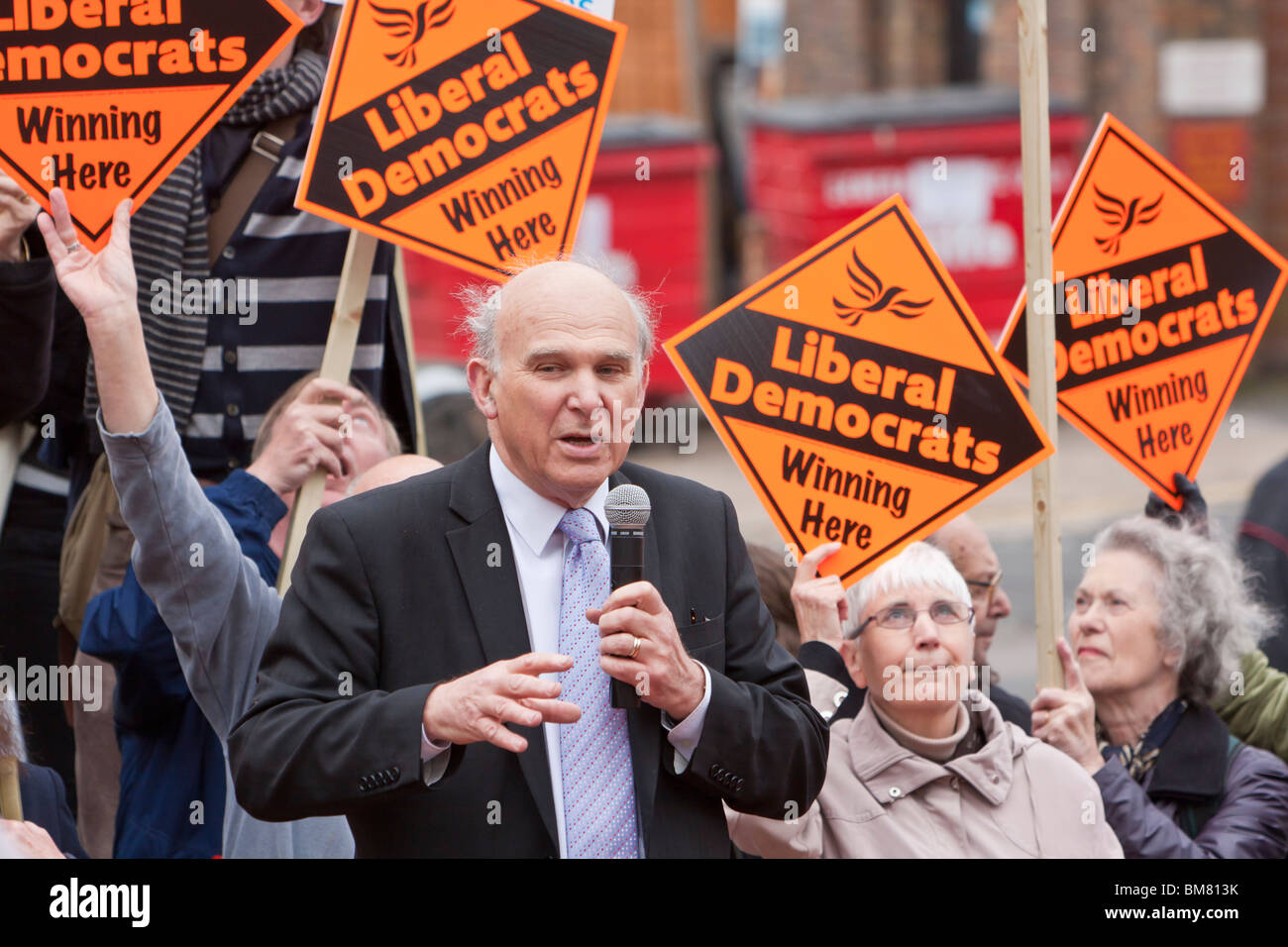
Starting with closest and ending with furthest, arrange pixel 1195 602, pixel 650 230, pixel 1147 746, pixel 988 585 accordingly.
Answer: pixel 1147 746
pixel 1195 602
pixel 988 585
pixel 650 230

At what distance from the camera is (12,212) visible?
3.61 m

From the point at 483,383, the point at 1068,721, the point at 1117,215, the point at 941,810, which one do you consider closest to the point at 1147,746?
the point at 1068,721

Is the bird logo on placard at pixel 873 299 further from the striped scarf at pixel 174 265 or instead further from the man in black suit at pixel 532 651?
the striped scarf at pixel 174 265

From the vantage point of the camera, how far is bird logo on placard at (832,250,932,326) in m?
3.90

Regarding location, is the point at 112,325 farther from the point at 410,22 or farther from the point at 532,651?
the point at 410,22

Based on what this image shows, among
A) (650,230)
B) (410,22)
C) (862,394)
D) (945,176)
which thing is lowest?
(862,394)

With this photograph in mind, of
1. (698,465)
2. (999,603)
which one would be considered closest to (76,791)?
(999,603)

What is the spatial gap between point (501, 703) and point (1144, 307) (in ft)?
7.66

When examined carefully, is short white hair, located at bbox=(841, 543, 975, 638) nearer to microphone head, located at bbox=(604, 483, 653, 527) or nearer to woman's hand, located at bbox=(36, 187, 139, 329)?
microphone head, located at bbox=(604, 483, 653, 527)

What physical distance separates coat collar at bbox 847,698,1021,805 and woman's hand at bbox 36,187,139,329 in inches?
60.2

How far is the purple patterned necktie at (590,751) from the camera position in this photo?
2.87m

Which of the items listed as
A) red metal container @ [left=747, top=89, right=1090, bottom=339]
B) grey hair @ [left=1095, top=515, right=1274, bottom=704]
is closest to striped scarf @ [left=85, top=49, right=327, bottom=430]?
grey hair @ [left=1095, top=515, right=1274, bottom=704]
